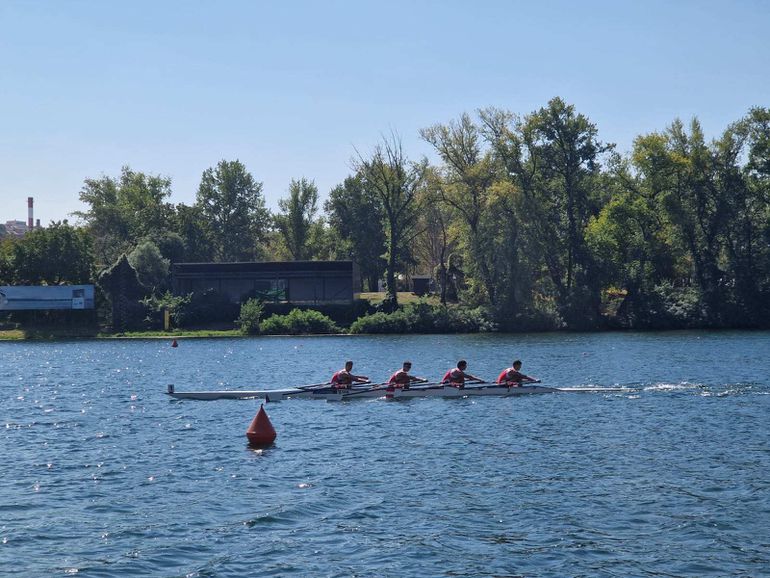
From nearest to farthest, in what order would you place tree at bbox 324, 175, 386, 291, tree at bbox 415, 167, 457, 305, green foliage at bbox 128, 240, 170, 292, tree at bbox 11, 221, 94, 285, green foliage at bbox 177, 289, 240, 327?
green foliage at bbox 177, 289, 240, 327 → tree at bbox 415, 167, 457, 305 → green foliage at bbox 128, 240, 170, 292 → tree at bbox 11, 221, 94, 285 → tree at bbox 324, 175, 386, 291

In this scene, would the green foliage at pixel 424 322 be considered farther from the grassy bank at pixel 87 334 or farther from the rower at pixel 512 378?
the rower at pixel 512 378

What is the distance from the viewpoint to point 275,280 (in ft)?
323

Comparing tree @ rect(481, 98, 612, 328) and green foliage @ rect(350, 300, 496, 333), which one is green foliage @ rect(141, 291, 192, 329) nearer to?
green foliage @ rect(350, 300, 496, 333)

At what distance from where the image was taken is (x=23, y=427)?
33.9 m

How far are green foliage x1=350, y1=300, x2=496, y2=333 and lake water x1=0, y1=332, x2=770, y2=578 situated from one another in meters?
41.6

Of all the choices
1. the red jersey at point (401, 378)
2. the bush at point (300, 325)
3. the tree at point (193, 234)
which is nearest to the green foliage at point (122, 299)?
the bush at point (300, 325)

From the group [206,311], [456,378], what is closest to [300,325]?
[206,311]

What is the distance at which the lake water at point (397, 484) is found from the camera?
56.8ft

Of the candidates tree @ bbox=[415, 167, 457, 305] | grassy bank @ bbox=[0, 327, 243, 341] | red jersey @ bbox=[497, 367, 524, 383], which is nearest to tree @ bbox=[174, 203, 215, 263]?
grassy bank @ bbox=[0, 327, 243, 341]

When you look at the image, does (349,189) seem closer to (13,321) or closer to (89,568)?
(13,321)

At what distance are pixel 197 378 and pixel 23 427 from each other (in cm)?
1839

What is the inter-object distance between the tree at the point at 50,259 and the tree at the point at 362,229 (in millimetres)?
41601

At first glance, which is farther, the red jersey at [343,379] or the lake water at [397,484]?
the red jersey at [343,379]

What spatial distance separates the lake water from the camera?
17312 mm
